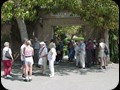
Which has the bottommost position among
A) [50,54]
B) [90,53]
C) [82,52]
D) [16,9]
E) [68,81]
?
[68,81]

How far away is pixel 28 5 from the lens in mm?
13570

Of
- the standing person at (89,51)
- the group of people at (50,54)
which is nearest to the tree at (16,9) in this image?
the group of people at (50,54)

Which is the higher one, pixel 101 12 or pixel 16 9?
pixel 16 9

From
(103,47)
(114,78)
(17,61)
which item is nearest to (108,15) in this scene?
(103,47)

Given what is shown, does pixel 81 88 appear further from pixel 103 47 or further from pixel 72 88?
pixel 103 47

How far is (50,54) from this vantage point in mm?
12273

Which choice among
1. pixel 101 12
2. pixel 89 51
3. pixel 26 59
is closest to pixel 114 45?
pixel 89 51

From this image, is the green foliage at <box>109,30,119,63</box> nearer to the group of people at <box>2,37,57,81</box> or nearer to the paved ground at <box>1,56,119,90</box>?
the paved ground at <box>1,56,119,90</box>

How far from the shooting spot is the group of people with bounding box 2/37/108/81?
1127 cm

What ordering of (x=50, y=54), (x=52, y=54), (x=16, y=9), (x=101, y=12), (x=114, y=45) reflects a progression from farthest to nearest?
1. (x=114, y=45)
2. (x=101, y=12)
3. (x=16, y=9)
4. (x=50, y=54)
5. (x=52, y=54)

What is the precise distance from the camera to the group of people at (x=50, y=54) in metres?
11.3

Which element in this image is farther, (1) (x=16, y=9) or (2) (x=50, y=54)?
(1) (x=16, y=9)

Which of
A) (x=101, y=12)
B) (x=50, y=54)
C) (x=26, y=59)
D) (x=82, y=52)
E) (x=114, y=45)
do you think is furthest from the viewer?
(x=114, y=45)

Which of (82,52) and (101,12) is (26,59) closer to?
(101,12)
